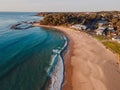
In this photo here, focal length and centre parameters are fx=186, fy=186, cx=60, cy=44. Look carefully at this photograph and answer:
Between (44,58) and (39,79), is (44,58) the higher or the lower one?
the lower one

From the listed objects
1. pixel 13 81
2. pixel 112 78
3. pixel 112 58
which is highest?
pixel 13 81

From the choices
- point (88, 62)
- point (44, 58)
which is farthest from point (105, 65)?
point (44, 58)

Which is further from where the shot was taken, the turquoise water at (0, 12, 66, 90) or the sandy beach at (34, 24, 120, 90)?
the sandy beach at (34, 24, 120, 90)

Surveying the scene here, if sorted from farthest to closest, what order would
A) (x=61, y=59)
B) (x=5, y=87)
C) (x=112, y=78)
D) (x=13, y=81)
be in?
(x=61, y=59)
(x=112, y=78)
(x=13, y=81)
(x=5, y=87)

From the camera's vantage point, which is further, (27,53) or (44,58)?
(27,53)

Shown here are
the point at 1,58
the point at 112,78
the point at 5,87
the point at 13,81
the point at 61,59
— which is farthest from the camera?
the point at 61,59

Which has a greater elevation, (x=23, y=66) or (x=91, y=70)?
(x=23, y=66)

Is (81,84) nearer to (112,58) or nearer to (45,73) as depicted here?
(45,73)

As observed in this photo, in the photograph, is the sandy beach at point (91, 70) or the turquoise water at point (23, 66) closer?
the turquoise water at point (23, 66)
